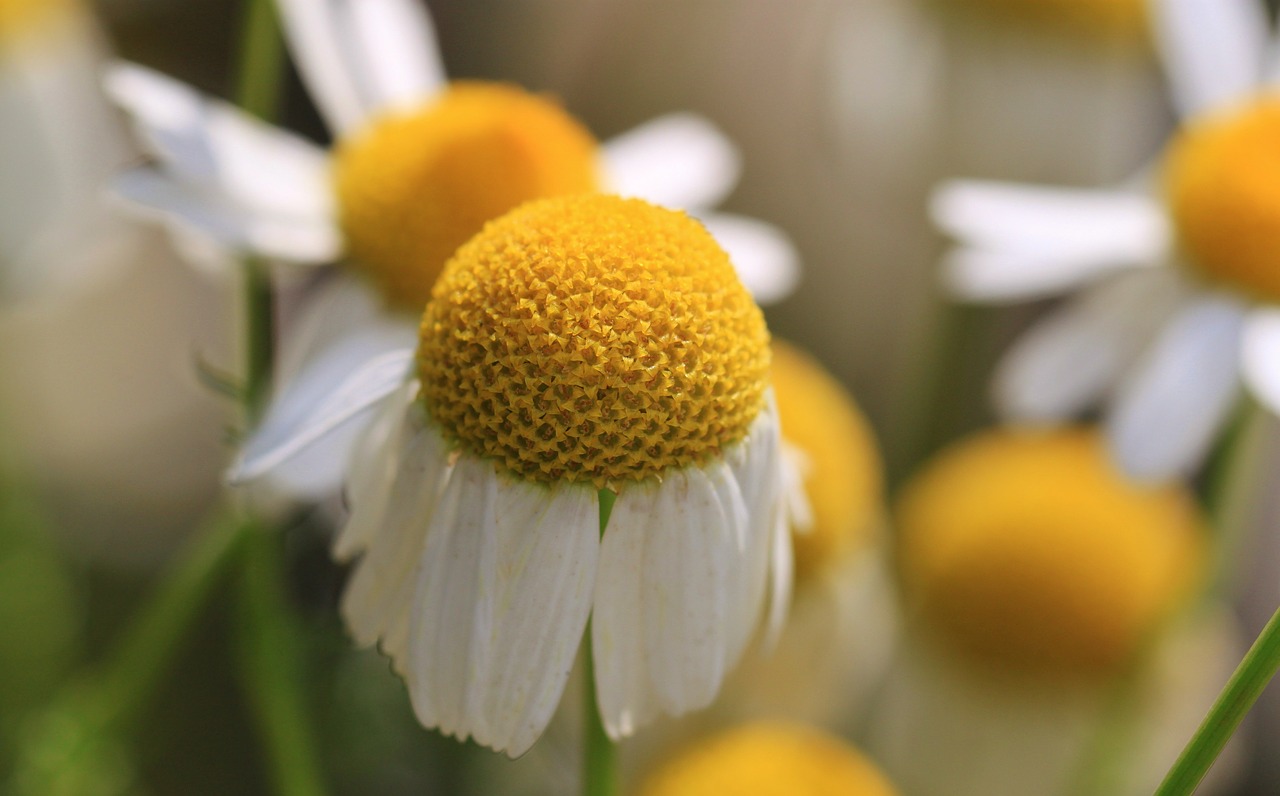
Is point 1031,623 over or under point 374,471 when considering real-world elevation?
under

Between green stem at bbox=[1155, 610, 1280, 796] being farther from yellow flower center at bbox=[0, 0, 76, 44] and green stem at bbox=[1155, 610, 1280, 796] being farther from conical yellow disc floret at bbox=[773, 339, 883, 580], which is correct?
yellow flower center at bbox=[0, 0, 76, 44]

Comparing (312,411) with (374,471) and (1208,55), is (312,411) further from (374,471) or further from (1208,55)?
(1208,55)

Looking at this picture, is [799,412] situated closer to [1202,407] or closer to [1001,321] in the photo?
[1202,407]

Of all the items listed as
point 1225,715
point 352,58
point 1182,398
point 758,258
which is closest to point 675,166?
point 758,258

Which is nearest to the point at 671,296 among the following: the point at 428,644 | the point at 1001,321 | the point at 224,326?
the point at 428,644

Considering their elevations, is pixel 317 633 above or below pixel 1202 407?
below

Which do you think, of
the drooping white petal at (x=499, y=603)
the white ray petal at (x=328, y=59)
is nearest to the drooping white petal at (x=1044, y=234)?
the white ray petal at (x=328, y=59)

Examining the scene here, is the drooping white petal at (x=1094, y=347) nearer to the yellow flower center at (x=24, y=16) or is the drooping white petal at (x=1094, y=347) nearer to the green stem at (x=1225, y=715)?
the green stem at (x=1225, y=715)
